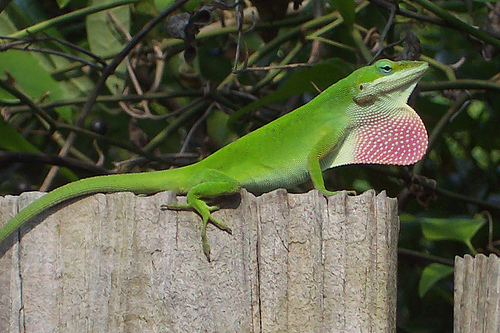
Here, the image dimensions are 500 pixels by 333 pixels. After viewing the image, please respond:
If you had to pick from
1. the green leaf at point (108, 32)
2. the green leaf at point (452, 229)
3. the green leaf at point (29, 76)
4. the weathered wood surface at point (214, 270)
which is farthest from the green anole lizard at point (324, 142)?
the green leaf at point (108, 32)

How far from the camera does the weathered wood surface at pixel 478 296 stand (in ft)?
4.66

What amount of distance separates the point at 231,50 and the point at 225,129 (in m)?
0.47

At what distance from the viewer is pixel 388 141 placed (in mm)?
2275

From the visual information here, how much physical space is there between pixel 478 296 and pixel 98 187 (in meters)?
0.94

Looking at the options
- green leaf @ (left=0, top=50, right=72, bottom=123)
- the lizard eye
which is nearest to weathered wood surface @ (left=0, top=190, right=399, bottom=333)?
the lizard eye

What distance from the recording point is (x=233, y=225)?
1394 millimetres

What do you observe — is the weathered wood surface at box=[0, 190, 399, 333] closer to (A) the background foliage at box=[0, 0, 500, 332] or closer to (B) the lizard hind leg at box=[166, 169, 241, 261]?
(B) the lizard hind leg at box=[166, 169, 241, 261]

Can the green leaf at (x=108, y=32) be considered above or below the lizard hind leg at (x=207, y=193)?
above

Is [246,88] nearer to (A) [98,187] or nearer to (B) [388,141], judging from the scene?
(B) [388,141]

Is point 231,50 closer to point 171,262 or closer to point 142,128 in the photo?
point 142,128

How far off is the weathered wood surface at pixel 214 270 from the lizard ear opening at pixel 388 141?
820mm

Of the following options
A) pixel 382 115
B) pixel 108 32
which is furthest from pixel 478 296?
pixel 108 32

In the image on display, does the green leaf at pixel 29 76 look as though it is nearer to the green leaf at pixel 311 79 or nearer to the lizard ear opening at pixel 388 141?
the green leaf at pixel 311 79

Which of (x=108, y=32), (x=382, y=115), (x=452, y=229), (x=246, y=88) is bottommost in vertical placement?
(x=452, y=229)
